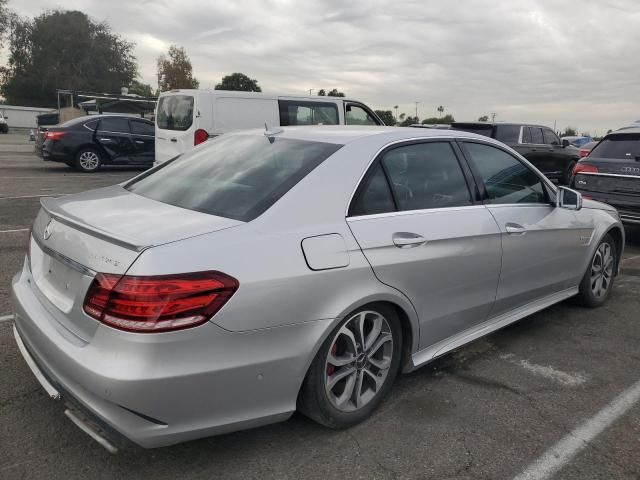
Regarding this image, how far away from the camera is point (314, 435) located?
278 centimetres

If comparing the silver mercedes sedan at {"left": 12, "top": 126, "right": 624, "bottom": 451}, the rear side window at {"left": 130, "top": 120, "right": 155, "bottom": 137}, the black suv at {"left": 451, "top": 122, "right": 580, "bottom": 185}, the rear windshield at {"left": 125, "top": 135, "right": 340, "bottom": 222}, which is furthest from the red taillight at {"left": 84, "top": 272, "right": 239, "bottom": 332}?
the rear side window at {"left": 130, "top": 120, "right": 155, "bottom": 137}

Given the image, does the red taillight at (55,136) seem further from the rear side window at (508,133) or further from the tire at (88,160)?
the rear side window at (508,133)

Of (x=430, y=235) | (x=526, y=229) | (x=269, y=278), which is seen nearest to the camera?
(x=269, y=278)

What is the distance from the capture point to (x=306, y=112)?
11039 mm

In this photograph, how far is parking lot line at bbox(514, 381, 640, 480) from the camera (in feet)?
8.41

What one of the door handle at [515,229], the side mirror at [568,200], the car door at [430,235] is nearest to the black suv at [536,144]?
the side mirror at [568,200]

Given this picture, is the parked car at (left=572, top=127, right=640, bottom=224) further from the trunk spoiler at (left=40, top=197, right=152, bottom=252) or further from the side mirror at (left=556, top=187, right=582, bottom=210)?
the trunk spoiler at (left=40, top=197, right=152, bottom=252)

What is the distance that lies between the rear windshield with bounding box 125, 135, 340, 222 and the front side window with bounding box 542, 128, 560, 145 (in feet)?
40.4

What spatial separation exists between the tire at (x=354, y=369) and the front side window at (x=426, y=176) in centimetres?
67

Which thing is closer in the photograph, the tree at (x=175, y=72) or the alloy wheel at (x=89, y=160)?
the alloy wheel at (x=89, y=160)

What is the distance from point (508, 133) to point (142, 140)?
9.47m

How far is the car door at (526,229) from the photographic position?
366 cm

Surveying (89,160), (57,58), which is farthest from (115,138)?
(57,58)

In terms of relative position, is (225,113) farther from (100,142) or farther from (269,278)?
(269,278)
